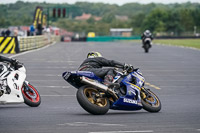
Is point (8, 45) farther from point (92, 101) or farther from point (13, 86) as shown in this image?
point (92, 101)

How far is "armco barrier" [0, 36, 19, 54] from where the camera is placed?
1459 inches

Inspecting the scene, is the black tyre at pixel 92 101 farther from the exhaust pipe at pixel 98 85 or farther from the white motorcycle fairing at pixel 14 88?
the white motorcycle fairing at pixel 14 88

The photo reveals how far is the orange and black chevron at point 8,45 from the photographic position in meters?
37.1

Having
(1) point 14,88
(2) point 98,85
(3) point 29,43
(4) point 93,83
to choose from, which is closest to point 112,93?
(2) point 98,85

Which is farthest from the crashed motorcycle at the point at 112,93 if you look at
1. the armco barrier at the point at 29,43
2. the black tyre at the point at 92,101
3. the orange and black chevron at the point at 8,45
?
the armco barrier at the point at 29,43

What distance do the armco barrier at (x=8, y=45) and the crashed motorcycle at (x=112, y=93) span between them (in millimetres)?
26534

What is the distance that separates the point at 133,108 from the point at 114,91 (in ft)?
1.71

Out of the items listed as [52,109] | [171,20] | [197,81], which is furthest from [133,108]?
[171,20]

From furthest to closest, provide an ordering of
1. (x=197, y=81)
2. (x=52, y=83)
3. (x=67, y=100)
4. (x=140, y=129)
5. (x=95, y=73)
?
(x=197, y=81)
(x=52, y=83)
(x=67, y=100)
(x=95, y=73)
(x=140, y=129)

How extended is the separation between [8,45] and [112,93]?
27.7 m

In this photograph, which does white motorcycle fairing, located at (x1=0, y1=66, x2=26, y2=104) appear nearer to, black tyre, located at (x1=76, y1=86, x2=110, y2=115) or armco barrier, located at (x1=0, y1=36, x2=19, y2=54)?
black tyre, located at (x1=76, y1=86, x2=110, y2=115)

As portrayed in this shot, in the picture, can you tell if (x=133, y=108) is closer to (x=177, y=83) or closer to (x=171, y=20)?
(x=177, y=83)

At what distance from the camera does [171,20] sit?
19112 cm

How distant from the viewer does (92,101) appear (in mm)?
10219
